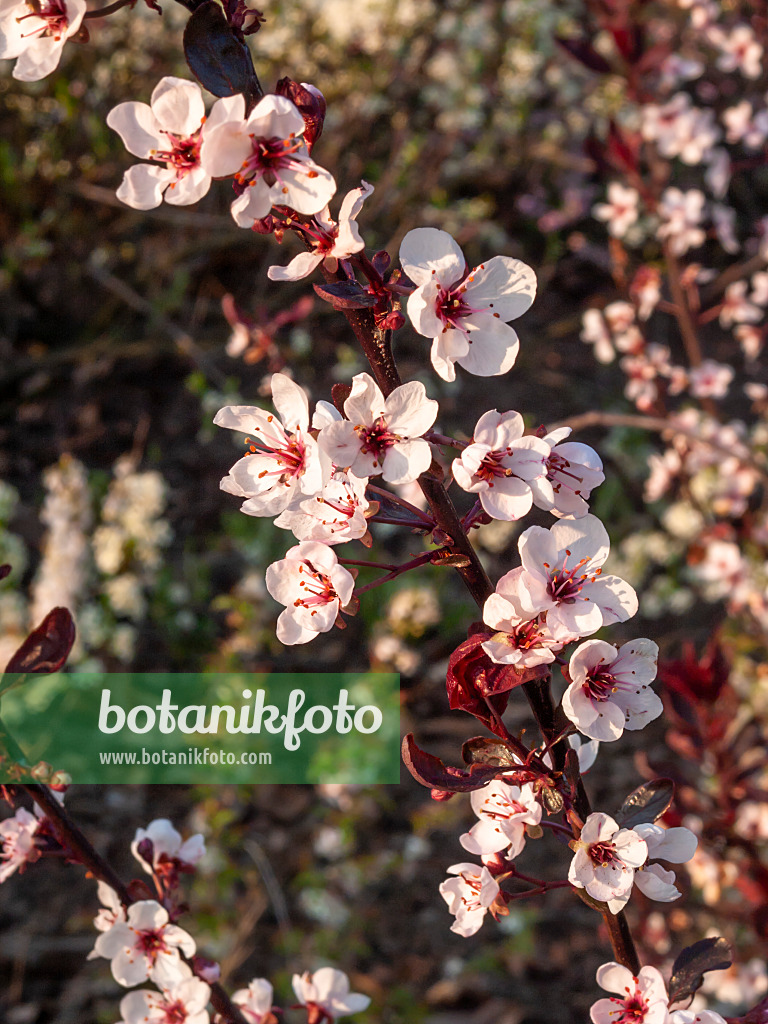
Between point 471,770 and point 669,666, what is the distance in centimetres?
101

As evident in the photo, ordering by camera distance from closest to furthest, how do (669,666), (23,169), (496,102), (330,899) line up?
(669,666) → (330,899) → (23,169) → (496,102)

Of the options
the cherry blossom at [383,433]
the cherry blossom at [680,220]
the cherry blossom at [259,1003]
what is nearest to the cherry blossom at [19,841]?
the cherry blossom at [259,1003]

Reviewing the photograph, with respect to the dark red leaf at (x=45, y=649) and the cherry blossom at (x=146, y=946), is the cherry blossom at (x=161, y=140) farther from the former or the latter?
the cherry blossom at (x=146, y=946)

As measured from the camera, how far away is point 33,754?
2441mm

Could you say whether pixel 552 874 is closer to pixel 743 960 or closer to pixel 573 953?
pixel 573 953

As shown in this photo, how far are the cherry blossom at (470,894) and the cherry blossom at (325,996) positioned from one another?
313 mm

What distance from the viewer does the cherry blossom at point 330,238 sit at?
69 centimetres

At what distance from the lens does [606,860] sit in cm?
76

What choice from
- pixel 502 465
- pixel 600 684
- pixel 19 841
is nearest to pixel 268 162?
pixel 502 465

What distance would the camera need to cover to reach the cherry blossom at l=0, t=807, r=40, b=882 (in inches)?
36.7

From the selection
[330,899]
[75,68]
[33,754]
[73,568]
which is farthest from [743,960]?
[75,68]

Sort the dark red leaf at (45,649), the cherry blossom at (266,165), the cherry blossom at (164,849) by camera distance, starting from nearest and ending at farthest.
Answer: the cherry blossom at (266,165), the dark red leaf at (45,649), the cherry blossom at (164,849)

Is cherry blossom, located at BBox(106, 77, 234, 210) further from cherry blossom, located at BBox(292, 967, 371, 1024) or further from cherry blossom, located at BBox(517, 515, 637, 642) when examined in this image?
cherry blossom, located at BBox(292, 967, 371, 1024)

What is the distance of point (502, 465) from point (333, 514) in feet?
0.51
